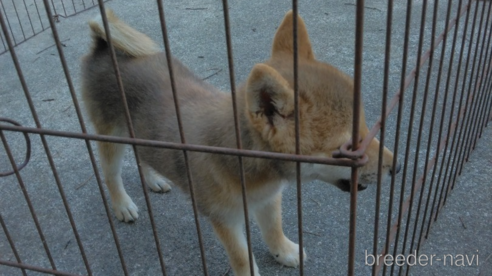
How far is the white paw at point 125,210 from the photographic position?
108 inches

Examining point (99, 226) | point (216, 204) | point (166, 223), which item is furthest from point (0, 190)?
point (216, 204)

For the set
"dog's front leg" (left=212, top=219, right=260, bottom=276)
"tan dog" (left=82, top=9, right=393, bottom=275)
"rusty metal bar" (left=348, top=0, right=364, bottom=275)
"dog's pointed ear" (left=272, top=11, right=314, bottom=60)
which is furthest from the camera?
"dog's front leg" (left=212, top=219, right=260, bottom=276)

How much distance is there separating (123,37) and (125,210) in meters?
0.97

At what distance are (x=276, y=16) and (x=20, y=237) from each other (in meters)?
3.27

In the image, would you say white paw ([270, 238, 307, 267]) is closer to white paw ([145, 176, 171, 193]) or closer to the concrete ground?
the concrete ground

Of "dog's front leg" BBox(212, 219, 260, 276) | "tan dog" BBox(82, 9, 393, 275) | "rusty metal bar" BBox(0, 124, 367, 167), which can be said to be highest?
"rusty metal bar" BBox(0, 124, 367, 167)

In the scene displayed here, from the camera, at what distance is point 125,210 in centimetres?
274

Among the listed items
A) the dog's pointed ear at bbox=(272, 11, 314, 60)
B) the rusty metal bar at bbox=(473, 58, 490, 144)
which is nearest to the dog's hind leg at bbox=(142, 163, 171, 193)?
the dog's pointed ear at bbox=(272, 11, 314, 60)

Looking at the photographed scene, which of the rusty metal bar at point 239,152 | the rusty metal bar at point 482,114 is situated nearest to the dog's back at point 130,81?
the rusty metal bar at point 239,152

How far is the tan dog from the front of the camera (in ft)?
5.08

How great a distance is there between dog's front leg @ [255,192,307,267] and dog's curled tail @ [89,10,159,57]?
1.00 metres

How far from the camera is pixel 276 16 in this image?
4957mm

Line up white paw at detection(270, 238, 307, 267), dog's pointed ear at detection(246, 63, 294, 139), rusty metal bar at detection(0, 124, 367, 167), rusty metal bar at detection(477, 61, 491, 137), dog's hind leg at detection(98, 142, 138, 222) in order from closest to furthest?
rusty metal bar at detection(0, 124, 367, 167)
dog's pointed ear at detection(246, 63, 294, 139)
white paw at detection(270, 238, 307, 267)
dog's hind leg at detection(98, 142, 138, 222)
rusty metal bar at detection(477, 61, 491, 137)

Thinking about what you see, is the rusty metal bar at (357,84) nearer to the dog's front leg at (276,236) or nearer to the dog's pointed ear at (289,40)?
the dog's pointed ear at (289,40)
